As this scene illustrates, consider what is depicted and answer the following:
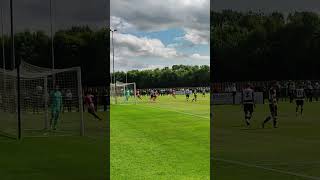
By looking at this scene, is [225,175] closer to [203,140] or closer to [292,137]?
[203,140]

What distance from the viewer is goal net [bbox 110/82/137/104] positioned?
58.2 metres

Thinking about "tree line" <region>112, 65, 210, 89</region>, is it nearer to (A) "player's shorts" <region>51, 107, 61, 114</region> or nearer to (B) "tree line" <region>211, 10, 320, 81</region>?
(B) "tree line" <region>211, 10, 320, 81</region>

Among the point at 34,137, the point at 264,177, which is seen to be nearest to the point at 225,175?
the point at 264,177

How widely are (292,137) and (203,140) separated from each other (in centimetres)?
306

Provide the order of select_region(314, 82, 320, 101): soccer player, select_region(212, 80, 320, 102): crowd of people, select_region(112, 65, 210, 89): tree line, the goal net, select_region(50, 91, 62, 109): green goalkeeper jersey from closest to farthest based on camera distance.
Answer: select_region(50, 91, 62, 109): green goalkeeper jersey < select_region(212, 80, 320, 102): crowd of people < select_region(314, 82, 320, 101): soccer player < the goal net < select_region(112, 65, 210, 89): tree line

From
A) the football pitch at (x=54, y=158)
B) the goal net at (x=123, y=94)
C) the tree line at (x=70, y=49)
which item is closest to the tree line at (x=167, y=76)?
the goal net at (x=123, y=94)

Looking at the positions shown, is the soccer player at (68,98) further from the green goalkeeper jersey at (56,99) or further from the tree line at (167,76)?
the tree line at (167,76)

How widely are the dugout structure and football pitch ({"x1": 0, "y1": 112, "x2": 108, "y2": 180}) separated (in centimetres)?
323

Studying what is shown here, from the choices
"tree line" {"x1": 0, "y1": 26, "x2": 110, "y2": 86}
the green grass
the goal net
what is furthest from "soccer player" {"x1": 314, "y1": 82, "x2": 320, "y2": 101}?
the green grass

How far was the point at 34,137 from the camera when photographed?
59.5 ft

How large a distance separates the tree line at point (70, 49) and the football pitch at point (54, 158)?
4074 centimetres

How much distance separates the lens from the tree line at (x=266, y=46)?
217 ft

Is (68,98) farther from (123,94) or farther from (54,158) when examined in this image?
(123,94)

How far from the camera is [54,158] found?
40.0 feet
